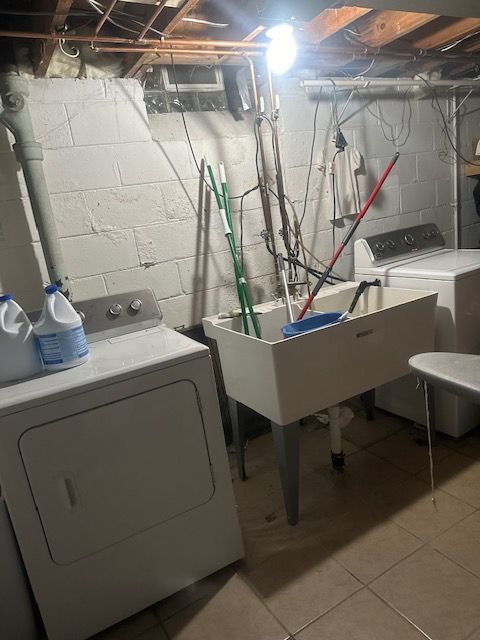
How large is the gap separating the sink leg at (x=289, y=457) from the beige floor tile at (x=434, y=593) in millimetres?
408

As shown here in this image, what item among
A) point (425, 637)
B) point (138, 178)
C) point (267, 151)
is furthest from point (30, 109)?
point (425, 637)

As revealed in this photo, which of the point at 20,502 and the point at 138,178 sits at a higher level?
the point at 138,178

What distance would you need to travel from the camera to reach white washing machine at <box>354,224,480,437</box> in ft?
6.43

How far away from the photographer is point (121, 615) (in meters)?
1.39

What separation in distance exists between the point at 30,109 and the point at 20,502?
1.51 m

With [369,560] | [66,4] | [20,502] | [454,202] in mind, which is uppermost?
[66,4]

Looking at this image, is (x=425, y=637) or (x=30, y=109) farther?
(x=30, y=109)

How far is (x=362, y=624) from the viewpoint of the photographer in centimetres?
130

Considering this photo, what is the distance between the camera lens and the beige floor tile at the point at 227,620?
1.33 m

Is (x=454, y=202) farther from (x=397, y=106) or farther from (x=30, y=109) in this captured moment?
(x=30, y=109)

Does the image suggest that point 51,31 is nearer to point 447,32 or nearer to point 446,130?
point 447,32

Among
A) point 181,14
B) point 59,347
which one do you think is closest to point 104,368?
point 59,347

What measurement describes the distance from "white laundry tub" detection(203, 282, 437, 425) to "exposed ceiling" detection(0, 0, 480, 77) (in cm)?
108

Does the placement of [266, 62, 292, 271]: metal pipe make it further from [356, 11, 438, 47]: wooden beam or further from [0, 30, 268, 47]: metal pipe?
[356, 11, 438, 47]: wooden beam
